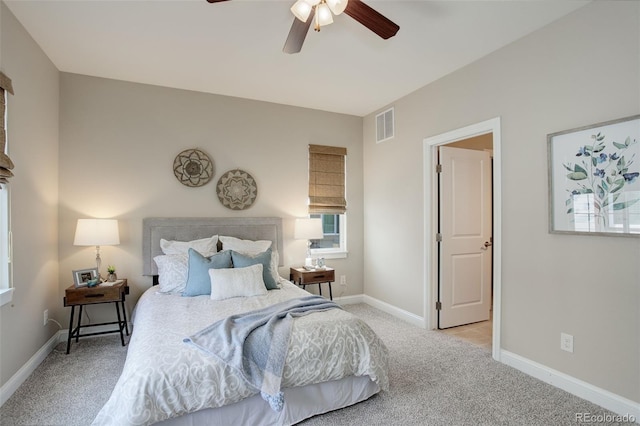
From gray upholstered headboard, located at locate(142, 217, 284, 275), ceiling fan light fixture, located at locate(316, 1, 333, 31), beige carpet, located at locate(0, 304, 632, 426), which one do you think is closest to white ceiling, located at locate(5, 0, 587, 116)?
ceiling fan light fixture, located at locate(316, 1, 333, 31)

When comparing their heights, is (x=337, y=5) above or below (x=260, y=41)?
below

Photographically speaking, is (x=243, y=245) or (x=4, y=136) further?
(x=243, y=245)

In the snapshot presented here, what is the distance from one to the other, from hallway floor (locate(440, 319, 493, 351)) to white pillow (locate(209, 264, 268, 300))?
223cm

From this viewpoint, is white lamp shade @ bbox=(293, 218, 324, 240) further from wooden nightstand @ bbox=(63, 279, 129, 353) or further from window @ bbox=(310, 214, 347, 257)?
Answer: wooden nightstand @ bbox=(63, 279, 129, 353)

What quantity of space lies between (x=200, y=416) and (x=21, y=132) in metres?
2.61

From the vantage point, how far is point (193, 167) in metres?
3.88

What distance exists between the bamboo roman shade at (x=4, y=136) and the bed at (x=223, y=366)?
4.53 ft

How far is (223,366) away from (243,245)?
200 cm

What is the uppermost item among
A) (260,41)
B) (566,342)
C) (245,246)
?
(260,41)

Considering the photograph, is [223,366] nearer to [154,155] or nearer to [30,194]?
[30,194]

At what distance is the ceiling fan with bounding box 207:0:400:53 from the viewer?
186 centimetres

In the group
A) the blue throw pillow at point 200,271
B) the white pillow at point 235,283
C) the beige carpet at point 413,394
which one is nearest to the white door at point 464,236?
the beige carpet at point 413,394

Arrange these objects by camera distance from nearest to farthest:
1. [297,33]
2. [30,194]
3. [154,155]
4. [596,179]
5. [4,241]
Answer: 1. [297,33]
2. [596,179]
3. [4,241]
4. [30,194]
5. [154,155]

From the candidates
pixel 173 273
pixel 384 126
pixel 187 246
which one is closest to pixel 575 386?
pixel 384 126
